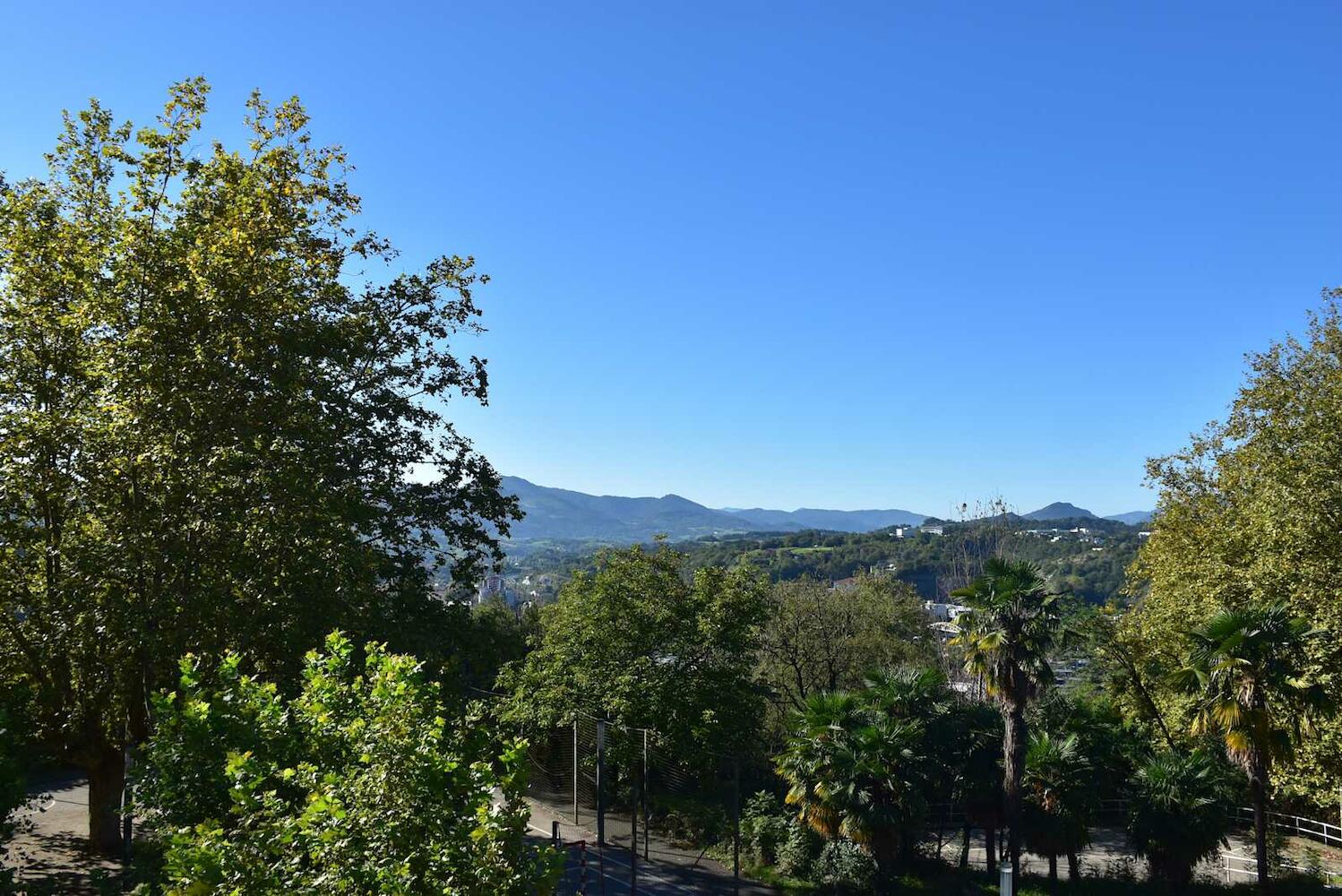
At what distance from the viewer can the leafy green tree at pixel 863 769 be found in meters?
15.2

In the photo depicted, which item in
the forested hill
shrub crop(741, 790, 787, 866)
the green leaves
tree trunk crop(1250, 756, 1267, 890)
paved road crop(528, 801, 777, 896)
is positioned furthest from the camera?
the forested hill

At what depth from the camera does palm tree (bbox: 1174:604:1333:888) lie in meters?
15.7

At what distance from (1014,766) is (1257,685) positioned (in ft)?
15.4

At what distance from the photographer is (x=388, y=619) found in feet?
43.0

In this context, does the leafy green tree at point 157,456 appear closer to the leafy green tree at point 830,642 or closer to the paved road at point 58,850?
the paved road at point 58,850

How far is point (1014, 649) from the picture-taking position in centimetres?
1684

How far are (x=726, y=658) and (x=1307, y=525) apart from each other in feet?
44.6

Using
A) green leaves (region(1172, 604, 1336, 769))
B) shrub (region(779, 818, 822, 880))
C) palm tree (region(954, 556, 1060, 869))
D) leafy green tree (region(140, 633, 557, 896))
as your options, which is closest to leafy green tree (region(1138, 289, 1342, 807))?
green leaves (region(1172, 604, 1336, 769))

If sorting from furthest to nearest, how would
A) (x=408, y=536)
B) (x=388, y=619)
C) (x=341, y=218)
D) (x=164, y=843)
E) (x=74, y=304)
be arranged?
1. (x=341, y=218)
2. (x=408, y=536)
3. (x=388, y=619)
4. (x=74, y=304)
5. (x=164, y=843)

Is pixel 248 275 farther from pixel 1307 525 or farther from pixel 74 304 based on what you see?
pixel 1307 525

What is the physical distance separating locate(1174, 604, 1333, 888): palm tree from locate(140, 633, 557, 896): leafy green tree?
49.0 ft

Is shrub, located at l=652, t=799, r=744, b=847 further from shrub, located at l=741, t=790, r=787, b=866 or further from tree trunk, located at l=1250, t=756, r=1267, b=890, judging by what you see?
tree trunk, located at l=1250, t=756, r=1267, b=890

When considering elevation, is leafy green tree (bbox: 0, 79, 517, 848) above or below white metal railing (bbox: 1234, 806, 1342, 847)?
above

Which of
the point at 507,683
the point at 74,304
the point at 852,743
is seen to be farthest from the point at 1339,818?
the point at 74,304
